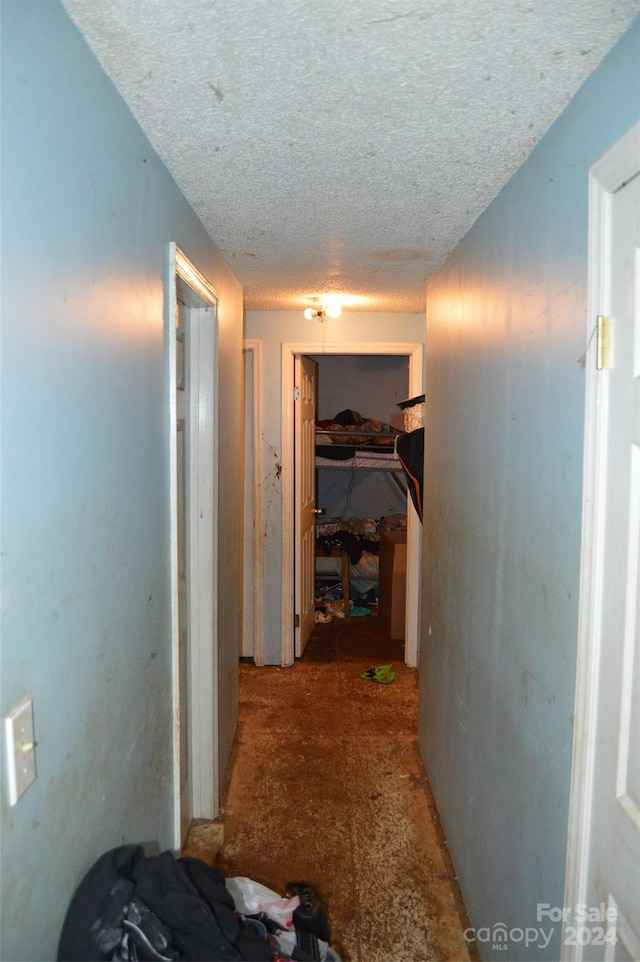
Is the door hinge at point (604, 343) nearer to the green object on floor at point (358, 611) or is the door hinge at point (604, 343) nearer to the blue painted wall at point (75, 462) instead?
the blue painted wall at point (75, 462)

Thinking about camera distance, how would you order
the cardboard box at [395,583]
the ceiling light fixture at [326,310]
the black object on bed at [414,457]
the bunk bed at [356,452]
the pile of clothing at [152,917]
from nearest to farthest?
the pile of clothing at [152,917]
the black object on bed at [414,457]
the ceiling light fixture at [326,310]
the cardboard box at [395,583]
the bunk bed at [356,452]

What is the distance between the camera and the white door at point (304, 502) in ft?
13.6

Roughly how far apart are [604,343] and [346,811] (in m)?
2.34

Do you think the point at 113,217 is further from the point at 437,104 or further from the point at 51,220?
the point at 437,104

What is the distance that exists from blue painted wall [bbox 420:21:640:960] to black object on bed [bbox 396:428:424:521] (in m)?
0.82

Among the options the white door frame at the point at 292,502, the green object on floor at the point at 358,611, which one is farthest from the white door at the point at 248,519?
the green object on floor at the point at 358,611

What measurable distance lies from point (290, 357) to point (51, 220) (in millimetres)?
3063

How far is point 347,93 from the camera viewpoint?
1320 millimetres

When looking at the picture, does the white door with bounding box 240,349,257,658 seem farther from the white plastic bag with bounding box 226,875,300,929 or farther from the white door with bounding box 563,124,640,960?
the white door with bounding box 563,124,640,960

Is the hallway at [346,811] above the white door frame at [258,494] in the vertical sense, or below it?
below

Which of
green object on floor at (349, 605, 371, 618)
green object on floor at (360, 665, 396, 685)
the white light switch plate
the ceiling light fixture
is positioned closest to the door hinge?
the white light switch plate

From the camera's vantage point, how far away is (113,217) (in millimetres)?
1275

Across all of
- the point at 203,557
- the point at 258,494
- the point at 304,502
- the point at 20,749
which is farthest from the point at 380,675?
the point at 20,749

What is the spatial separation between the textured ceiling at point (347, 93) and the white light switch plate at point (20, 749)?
3.69ft
